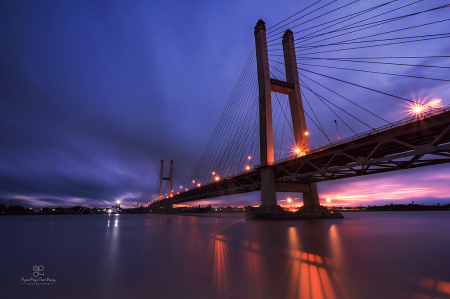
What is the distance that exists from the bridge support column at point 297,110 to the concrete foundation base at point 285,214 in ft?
2.07

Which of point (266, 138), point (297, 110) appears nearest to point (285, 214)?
point (266, 138)

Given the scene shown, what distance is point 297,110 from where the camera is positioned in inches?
1395

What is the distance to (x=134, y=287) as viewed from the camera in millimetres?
4812

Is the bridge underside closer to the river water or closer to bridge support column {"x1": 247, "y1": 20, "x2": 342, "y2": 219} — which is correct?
bridge support column {"x1": 247, "y1": 20, "x2": 342, "y2": 219}

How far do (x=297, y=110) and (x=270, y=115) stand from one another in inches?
241

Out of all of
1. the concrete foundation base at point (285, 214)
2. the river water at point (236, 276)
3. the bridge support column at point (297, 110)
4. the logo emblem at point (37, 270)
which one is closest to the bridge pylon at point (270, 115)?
the bridge support column at point (297, 110)

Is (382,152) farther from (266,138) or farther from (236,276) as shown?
(236,276)

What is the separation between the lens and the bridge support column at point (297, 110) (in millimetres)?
33906

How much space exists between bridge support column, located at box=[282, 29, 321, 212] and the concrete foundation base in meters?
0.63

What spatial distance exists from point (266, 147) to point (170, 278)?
27.9 m

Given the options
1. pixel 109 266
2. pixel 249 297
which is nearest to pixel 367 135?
pixel 249 297

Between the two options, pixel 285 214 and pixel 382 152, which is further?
pixel 285 214

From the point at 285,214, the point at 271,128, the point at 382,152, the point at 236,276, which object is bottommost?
the point at 285,214

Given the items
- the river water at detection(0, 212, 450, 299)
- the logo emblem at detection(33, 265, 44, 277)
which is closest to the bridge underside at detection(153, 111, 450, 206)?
the river water at detection(0, 212, 450, 299)
